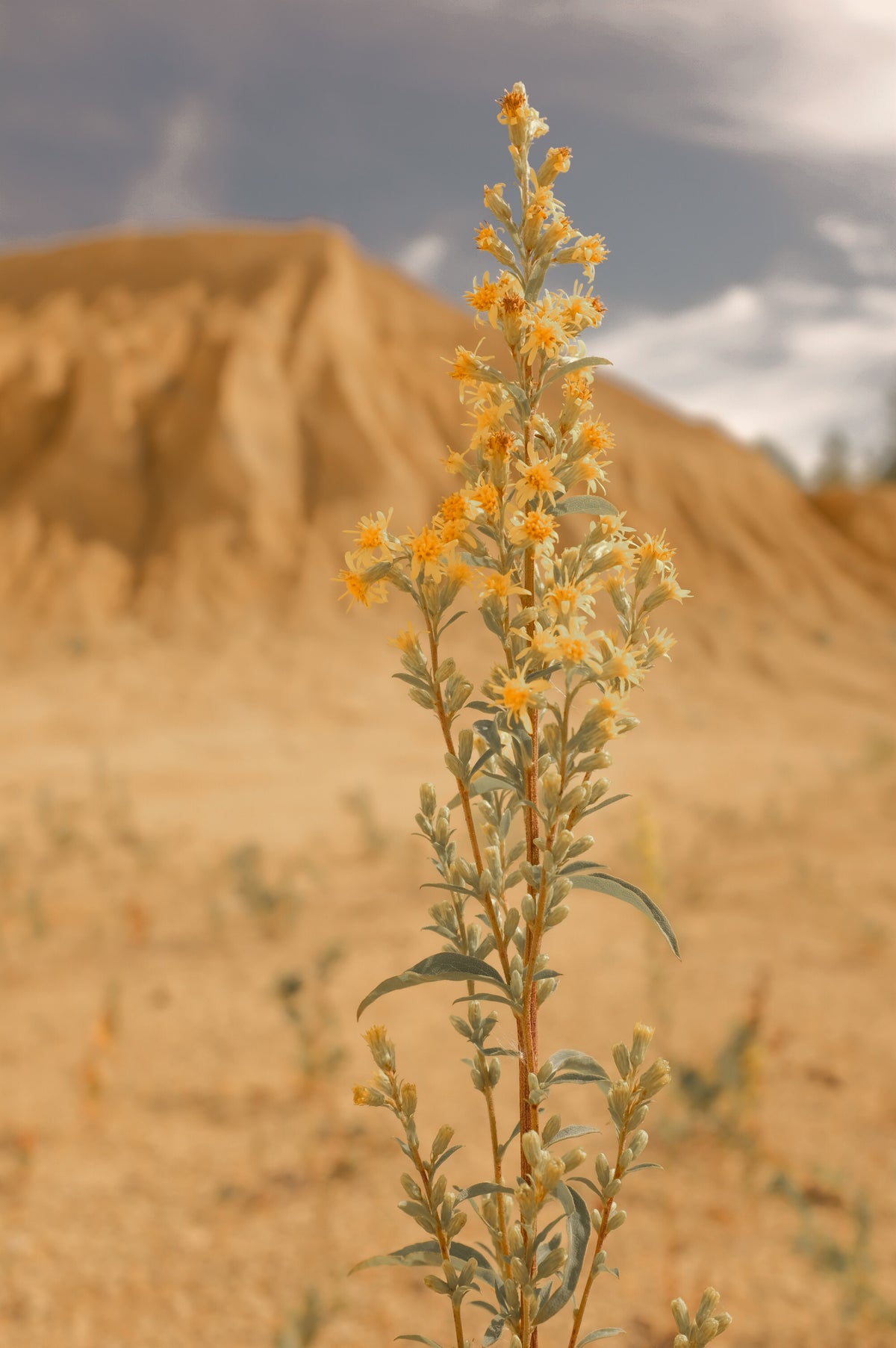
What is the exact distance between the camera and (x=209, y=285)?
30000mm

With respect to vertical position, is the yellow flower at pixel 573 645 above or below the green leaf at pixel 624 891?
above

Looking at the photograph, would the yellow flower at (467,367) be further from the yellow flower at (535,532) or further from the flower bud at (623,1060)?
the flower bud at (623,1060)

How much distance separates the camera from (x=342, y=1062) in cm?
507

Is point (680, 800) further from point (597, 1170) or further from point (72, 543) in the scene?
point (72, 543)

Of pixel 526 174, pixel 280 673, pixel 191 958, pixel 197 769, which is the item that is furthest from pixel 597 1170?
pixel 280 673

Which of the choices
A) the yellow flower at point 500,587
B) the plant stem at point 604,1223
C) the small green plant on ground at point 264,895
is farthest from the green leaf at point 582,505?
the small green plant on ground at point 264,895

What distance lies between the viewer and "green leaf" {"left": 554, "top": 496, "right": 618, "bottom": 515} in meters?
1.21

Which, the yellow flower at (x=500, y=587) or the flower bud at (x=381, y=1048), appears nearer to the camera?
the yellow flower at (x=500, y=587)

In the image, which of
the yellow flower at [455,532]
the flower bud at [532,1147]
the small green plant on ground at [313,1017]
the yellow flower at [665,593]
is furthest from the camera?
the small green plant on ground at [313,1017]

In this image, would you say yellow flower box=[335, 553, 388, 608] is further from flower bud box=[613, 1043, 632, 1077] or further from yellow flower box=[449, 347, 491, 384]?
flower bud box=[613, 1043, 632, 1077]

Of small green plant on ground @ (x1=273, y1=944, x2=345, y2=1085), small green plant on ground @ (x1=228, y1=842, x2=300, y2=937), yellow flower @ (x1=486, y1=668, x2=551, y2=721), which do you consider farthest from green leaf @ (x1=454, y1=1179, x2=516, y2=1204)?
small green plant on ground @ (x1=228, y1=842, x2=300, y2=937)

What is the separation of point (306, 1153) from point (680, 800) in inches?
332

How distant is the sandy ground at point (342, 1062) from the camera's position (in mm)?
3631

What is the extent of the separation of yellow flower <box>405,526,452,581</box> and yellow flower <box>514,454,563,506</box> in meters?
0.13
